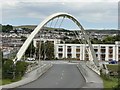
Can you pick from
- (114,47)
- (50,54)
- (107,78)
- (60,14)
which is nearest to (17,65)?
(107,78)

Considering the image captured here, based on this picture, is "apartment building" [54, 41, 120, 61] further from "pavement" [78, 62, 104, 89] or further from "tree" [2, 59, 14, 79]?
"tree" [2, 59, 14, 79]

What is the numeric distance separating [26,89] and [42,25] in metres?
27.5

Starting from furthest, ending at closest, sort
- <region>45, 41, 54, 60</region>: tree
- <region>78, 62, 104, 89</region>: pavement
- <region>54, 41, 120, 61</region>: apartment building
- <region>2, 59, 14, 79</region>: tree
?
<region>54, 41, 120, 61</region>: apartment building < <region>45, 41, 54, 60</region>: tree < <region>2, 59, 14, 79</region>: tree < <region>78, 62, 104, 89</region>: pavement

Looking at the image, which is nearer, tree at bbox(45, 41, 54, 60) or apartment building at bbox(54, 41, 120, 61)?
tree at bbox(45, 41, 54, 60)

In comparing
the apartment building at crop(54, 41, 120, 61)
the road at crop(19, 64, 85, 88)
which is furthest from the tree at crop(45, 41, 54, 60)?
the road at crop(19, 64, 85, 88)

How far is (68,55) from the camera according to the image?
147m

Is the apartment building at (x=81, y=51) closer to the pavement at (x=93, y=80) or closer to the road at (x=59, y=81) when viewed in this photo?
the pavement at (x=93, y=80)

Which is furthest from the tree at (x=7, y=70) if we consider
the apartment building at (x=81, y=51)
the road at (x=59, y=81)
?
the apartment building at (x=81, y=51)

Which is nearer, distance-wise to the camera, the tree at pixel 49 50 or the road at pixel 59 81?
the road at pixel 59 81

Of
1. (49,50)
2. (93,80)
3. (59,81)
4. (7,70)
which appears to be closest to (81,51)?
(49,50)

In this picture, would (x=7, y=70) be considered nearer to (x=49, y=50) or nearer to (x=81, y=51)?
(x=49, y=50)

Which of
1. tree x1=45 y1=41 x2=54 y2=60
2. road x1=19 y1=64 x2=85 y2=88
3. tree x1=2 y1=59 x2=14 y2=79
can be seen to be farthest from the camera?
tree x1=45 y1=41 x2=54 y2=60

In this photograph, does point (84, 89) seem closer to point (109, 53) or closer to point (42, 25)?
point (42, 25)

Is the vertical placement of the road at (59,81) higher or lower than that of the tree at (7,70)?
lower
